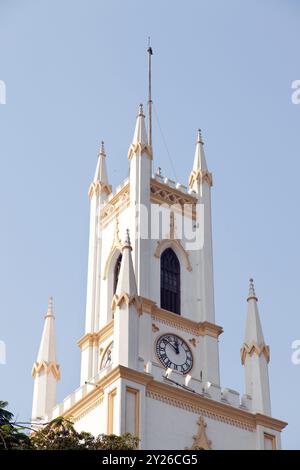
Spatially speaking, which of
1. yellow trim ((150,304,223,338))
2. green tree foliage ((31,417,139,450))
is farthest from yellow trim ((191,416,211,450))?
green tree foliage ((31,417,139,450))

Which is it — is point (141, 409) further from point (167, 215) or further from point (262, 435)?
point (167, 215)

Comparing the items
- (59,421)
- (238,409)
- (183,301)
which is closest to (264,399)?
(238,409)

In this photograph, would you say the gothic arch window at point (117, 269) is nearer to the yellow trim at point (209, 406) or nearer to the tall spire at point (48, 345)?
the tall spire at point (48, 345)

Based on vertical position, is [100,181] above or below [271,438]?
above

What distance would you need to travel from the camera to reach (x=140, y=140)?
52.2 m

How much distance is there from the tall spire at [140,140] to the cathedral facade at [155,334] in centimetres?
6

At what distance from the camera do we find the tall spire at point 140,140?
51.9m

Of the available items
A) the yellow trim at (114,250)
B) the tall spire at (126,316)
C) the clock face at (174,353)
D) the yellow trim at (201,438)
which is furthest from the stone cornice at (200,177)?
the yellow trim at (201,438)

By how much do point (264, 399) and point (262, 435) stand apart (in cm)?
154

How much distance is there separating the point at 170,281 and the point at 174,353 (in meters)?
3.50

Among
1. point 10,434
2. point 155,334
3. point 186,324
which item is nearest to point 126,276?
point 155,334

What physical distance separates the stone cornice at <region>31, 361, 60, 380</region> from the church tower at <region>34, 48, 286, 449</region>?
3.13 ft

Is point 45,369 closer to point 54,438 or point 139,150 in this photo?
point 139,150

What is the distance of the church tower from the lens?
1698 inches
